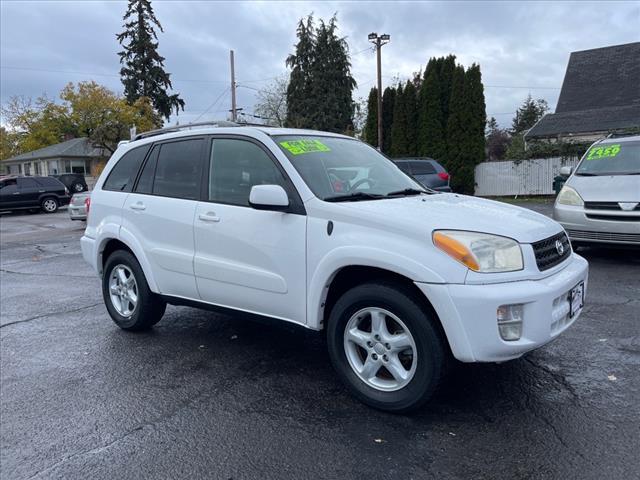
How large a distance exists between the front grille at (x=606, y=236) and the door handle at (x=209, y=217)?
5461 millimetres

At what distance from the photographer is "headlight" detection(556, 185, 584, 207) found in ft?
24.4

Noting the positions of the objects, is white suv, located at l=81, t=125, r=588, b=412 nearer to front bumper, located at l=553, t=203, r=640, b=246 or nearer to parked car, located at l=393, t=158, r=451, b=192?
front bumper, located at l=553, t=203, r=640, b=246

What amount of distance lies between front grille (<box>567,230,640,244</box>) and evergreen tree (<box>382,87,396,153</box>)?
2174 cm

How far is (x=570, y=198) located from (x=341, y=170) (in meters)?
4.98

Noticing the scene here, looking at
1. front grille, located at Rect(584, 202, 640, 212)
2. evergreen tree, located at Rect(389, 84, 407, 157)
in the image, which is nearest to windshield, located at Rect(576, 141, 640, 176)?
front grille, located at Rect(584, 202, 640, 212)

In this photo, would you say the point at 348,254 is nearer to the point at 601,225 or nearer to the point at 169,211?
the point at 169,211

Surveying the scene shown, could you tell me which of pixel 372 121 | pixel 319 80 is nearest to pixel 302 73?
pixel 319 80

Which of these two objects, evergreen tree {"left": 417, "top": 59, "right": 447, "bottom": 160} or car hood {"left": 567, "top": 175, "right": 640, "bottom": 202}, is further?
evergreen tree {"left": 417, "top": 59, "right": 447, "bottom": 160}

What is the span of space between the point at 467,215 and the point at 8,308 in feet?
19.4

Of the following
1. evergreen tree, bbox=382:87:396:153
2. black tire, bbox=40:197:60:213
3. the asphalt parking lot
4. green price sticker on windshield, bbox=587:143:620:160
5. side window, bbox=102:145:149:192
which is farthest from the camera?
evergreen tree, bbox=382:87:396:153

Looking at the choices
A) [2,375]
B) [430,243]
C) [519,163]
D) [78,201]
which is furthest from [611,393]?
[519,163]

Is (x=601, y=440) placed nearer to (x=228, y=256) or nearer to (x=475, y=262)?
(x=475, y=262)

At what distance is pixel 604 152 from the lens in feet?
26.8

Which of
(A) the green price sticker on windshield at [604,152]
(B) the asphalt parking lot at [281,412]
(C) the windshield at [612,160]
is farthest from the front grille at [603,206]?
(B) the asphalt parking lot at [281,412]
